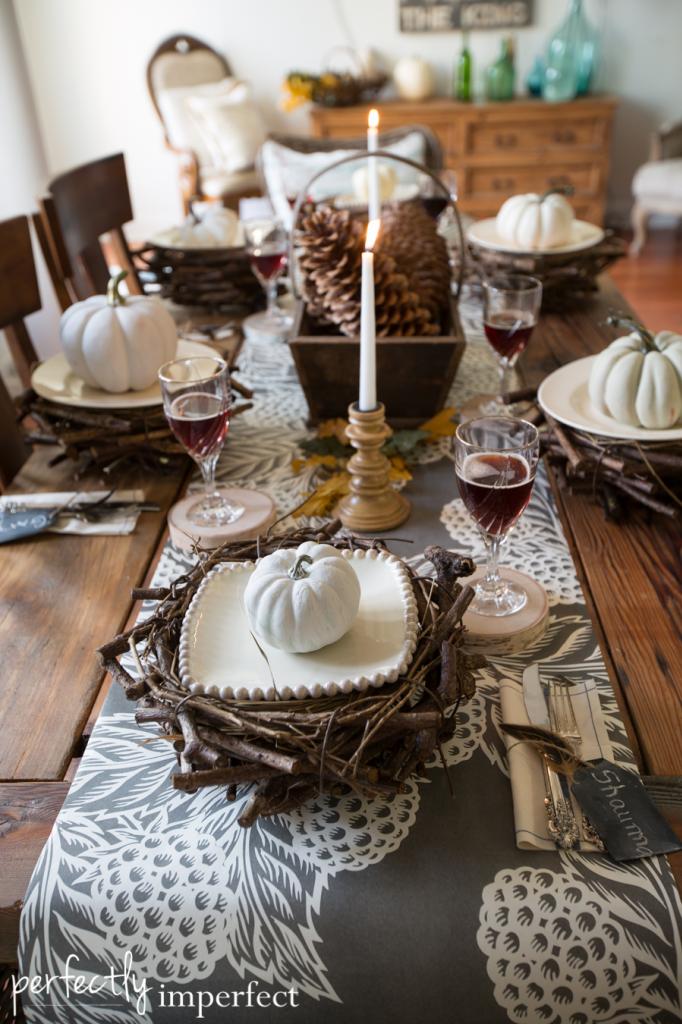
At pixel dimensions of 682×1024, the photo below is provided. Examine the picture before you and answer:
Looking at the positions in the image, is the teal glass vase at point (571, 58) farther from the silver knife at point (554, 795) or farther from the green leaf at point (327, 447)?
the silver knife at point (554, 795)

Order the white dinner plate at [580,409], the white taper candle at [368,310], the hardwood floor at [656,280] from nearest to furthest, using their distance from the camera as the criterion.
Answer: the white taper candle at [368,310], the white dinner plate at [580,409], the hardwood floor at [656,280]

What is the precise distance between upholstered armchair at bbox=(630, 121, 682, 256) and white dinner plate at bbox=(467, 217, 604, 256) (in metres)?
2.72

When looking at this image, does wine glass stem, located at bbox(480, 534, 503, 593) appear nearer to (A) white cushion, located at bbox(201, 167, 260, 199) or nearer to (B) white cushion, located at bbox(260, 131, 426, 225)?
(B) white cushion, located at bbox(260, 131, 426, 225)

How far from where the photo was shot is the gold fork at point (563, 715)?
0.73 meters

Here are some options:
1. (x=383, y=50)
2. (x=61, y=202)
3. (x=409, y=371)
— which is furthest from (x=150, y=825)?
(x=383, y=50)

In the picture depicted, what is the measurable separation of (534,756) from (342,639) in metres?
0.19

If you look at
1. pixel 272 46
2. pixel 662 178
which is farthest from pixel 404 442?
pixel 272 46

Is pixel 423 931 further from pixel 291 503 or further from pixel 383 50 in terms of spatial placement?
pixel 383 50

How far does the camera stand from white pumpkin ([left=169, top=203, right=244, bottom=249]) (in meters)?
1.71

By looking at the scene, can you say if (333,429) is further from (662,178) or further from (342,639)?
(662,178)

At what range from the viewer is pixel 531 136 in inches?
172

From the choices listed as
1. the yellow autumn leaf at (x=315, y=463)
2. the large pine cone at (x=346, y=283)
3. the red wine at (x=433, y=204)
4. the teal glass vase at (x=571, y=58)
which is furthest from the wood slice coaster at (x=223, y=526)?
the teal glass vase at (x=571, y=58)

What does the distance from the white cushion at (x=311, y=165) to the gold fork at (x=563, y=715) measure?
2251 mm

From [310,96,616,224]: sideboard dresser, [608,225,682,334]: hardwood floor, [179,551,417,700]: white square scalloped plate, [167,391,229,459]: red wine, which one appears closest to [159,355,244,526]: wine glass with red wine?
[167,391,229,459]: red wine
